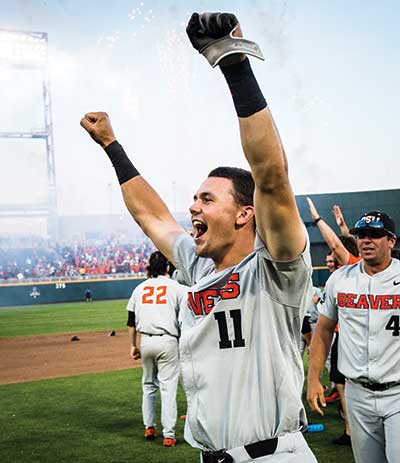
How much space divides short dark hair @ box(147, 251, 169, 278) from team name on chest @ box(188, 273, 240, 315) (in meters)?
5.15

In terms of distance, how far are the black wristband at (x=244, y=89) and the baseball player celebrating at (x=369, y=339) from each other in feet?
8.70

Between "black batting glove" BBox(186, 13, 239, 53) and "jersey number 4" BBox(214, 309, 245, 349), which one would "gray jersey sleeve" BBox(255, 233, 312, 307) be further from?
"black batting glove" BBox(186, 13, 239, 53)

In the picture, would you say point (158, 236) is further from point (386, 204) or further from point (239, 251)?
point (386, 204)

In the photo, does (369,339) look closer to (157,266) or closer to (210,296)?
(210,296)

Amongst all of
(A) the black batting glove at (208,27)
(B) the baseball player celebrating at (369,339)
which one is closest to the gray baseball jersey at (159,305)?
(B) the baseball player celebrating at (369,339)

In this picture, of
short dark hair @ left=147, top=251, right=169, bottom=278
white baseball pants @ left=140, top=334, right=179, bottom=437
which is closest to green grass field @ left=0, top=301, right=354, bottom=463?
white baseball pants @ left=140, top=334, right=179, bottom=437

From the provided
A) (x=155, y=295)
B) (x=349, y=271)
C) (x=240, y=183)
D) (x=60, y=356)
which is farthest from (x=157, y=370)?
(x=60, y=356)

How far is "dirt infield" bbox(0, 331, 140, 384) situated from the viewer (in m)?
13.0

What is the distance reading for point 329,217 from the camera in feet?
166

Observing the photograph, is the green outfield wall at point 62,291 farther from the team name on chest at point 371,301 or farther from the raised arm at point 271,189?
the raised arm at point 271,189

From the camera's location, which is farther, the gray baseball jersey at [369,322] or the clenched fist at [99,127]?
the gray baseball jersey at [369,322]

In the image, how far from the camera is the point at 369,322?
4809 millimetres

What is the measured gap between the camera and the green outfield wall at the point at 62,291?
35.5 meters

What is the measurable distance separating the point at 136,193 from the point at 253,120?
4.58 feet
